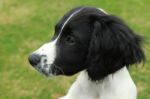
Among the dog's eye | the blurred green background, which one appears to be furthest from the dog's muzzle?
the blurred green background

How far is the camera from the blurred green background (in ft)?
19.4

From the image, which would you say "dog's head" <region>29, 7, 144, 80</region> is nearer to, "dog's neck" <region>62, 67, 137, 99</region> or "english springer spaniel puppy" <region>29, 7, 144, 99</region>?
→ "english springer spaniel puppy" <region>29, 7, 144, 99</region>

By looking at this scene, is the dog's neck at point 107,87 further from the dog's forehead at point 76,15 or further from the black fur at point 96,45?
the dog's forehead at point 76,15

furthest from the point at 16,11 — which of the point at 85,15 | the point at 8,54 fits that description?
the point at 85,15

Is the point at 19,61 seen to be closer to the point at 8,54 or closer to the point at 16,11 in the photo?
the point at 8,54

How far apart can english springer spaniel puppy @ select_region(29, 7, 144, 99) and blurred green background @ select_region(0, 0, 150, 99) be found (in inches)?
33.6

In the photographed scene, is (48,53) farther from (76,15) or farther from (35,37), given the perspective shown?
(35,37)

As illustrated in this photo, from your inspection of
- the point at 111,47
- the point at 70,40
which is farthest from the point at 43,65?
the point at 111,47

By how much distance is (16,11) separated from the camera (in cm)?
791

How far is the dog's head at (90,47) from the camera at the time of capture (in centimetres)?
391

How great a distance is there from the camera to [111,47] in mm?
3912

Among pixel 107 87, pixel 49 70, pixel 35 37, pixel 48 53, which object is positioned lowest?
pixel 35 37

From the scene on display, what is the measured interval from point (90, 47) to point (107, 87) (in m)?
0.41

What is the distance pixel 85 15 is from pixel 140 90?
2.02 metres
